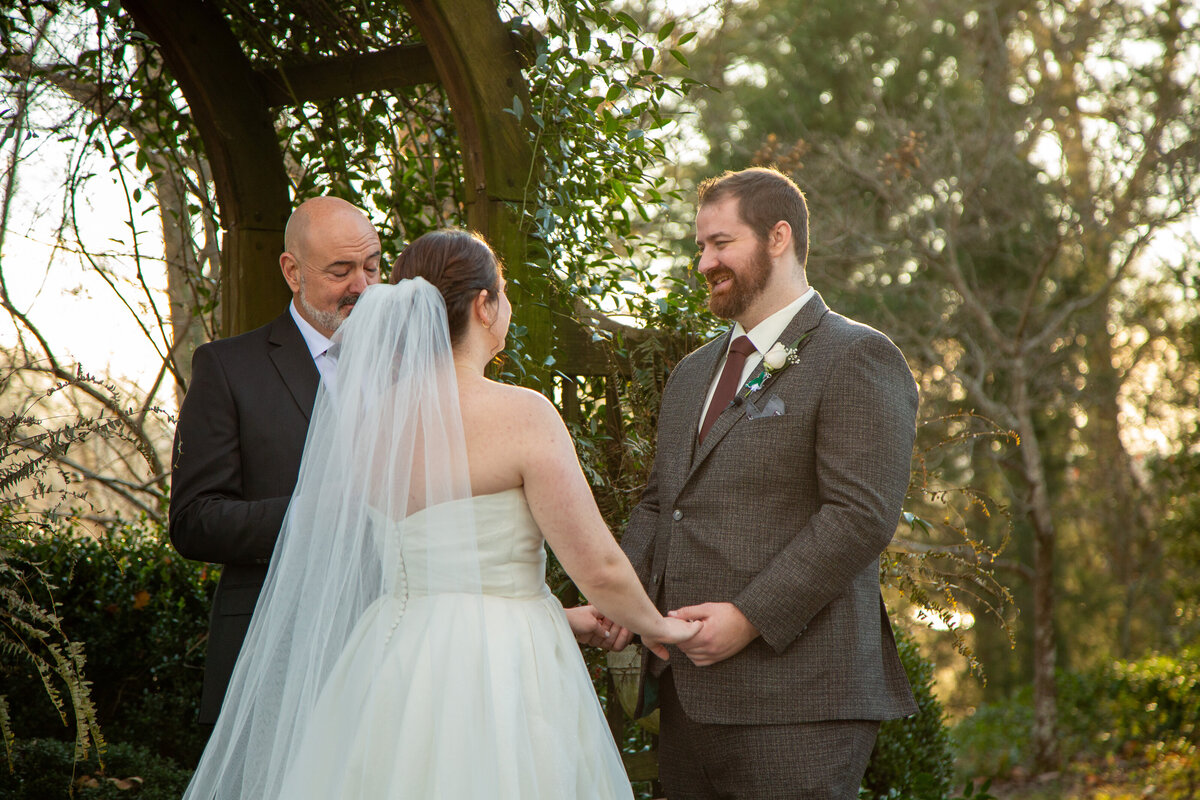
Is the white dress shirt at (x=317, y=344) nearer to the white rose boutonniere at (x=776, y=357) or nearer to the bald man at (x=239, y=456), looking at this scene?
the bald man at (x=239, y=456)

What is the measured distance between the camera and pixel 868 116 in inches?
475

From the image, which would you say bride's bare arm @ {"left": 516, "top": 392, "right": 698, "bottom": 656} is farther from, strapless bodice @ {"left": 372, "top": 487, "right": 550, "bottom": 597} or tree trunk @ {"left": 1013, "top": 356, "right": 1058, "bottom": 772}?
tree trunk @ {"left": 1013, "top": 356, "right": 1058, "bottom": 772}

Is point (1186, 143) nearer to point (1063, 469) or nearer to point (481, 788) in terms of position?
point (1063, 469)

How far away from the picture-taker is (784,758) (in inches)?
87.7

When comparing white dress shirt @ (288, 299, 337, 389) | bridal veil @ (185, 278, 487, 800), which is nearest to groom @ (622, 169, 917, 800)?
bridal veil @ (185, 278, 487, 800)

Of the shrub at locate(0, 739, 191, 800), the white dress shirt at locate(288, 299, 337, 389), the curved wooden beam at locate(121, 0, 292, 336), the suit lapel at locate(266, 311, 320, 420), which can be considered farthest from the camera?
Answer: the curved wooden beam at locate(121, 0, 292, 336)

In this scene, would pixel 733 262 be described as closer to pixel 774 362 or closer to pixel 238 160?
pixel 774 362

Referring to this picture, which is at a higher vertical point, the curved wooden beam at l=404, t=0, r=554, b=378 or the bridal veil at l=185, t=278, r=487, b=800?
the curved wooden beam at l=404, t=0, r=554, b=378

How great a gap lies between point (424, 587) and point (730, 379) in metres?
0.89

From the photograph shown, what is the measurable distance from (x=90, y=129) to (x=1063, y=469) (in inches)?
454

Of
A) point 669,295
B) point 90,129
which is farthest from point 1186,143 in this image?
point 90,129

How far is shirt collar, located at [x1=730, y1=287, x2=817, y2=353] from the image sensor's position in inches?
97.5

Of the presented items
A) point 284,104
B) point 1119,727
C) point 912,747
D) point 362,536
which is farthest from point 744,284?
point 1119,727

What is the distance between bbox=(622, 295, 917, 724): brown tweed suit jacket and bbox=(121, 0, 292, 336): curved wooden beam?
200 centimetres
